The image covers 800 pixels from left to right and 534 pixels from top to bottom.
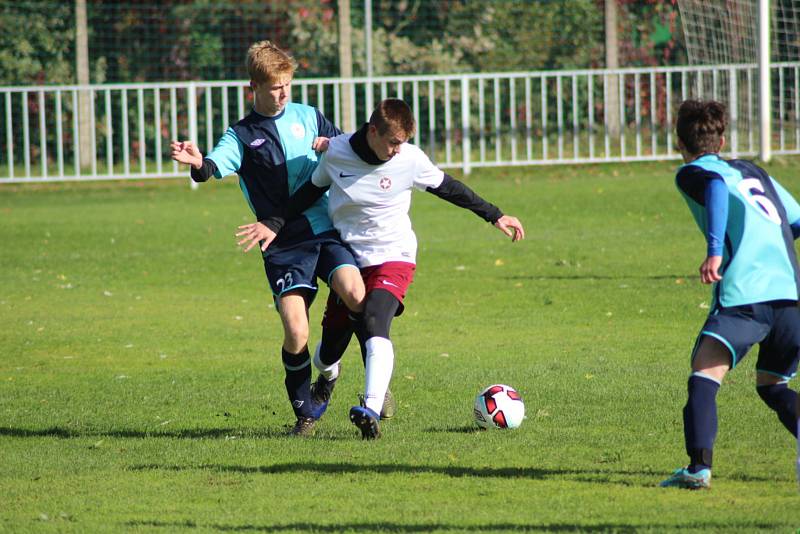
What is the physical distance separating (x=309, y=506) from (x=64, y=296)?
797cm

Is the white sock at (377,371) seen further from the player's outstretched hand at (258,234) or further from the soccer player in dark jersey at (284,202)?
the player's outstretched hand at (258,234)

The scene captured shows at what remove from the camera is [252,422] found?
6992mm

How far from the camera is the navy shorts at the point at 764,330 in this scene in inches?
196

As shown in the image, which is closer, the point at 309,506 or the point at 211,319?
the point at 309,506

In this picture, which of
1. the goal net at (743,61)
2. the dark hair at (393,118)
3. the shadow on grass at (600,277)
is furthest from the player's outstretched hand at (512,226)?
the goal net at (743,61)

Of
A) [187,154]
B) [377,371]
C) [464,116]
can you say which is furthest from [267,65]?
[464,116]

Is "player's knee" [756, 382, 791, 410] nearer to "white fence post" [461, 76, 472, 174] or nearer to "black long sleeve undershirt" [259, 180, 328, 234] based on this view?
"black long sleeve undershirt" [259, 180, 328, 234]

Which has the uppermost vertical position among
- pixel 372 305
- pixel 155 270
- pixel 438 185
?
pixel 438 185

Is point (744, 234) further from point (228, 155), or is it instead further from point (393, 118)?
point (228, 155)

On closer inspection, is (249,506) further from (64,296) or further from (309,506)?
(64,296)

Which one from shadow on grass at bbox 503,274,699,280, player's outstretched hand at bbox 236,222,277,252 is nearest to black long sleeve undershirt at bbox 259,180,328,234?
player's outstretched hand at bbox 236,222,277,252

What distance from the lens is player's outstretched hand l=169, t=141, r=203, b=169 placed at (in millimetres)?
6375

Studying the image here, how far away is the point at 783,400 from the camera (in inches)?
204

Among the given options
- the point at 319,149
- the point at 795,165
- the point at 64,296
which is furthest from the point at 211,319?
the point at 795,165
